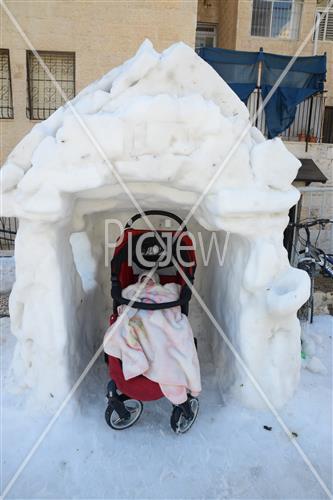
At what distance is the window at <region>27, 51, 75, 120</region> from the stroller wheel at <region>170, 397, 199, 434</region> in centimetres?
732

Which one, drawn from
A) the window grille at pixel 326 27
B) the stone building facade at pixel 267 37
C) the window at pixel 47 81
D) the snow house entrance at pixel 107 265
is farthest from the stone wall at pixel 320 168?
the snow house entrance at pixel 107 265

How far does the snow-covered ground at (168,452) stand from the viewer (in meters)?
2.10

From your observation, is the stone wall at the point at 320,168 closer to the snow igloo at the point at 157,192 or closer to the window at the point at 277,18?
the window at the point at 277,18

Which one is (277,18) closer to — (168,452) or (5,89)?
(5,89)

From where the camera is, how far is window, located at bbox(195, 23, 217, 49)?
12070 millimetres

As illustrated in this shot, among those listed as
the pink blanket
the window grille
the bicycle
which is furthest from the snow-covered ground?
the window grille

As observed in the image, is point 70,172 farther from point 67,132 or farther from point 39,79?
point 39,79

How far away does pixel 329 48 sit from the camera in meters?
10.7

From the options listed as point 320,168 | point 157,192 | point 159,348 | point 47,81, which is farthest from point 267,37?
point 159,348

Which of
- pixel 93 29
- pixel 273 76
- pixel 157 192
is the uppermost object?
pixel 93 29

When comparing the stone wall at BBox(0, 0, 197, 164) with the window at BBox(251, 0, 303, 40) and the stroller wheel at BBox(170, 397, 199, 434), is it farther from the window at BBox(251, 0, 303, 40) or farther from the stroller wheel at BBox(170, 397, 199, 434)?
the stroller wheel at BBox(170, 397, 199, 434)

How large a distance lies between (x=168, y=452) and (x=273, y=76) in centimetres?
766

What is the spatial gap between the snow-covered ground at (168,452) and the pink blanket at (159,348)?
12.8 inches

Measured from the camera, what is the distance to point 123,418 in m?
2.52
